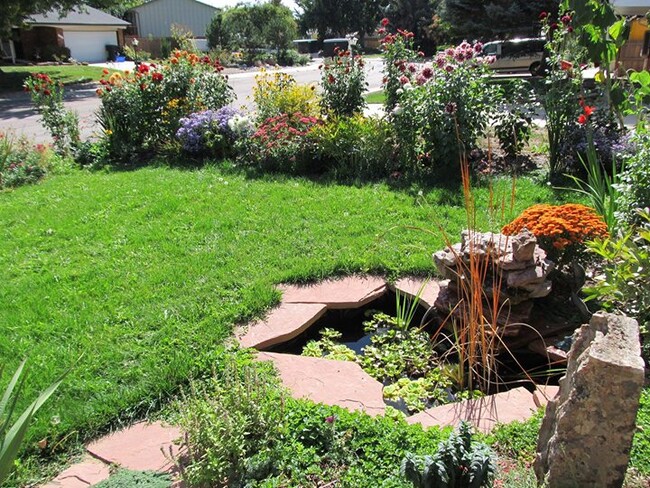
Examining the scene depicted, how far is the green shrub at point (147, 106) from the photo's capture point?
27.2ft

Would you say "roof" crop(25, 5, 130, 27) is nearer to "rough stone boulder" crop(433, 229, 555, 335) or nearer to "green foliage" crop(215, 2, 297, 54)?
"green foliage" crop(215, 2, 297, 54)

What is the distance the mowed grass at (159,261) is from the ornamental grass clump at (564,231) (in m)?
0.59

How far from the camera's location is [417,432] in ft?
8.48

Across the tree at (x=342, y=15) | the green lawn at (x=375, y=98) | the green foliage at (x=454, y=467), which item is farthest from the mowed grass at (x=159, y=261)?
the tree at (x=342, y=15)

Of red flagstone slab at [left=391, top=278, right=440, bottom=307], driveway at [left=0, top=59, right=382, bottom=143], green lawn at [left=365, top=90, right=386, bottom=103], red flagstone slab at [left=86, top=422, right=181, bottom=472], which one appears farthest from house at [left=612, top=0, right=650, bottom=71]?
red flagstone slab at [left=86, top=422, right=181, bottom=472]

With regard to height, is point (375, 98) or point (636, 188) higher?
point (375, 98)

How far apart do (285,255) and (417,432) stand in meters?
2.39

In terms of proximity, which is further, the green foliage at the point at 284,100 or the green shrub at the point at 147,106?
the green shrub at the point at 147,106

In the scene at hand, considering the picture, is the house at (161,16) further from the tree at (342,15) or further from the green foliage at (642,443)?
the green foliage at (642,443)

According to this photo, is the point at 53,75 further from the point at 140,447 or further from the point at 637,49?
the point at 140,447

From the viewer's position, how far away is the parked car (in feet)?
60.8

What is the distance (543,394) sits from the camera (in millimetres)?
2930

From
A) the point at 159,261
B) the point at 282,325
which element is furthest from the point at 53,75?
the point at 282,325

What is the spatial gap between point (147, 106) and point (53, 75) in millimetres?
20058
